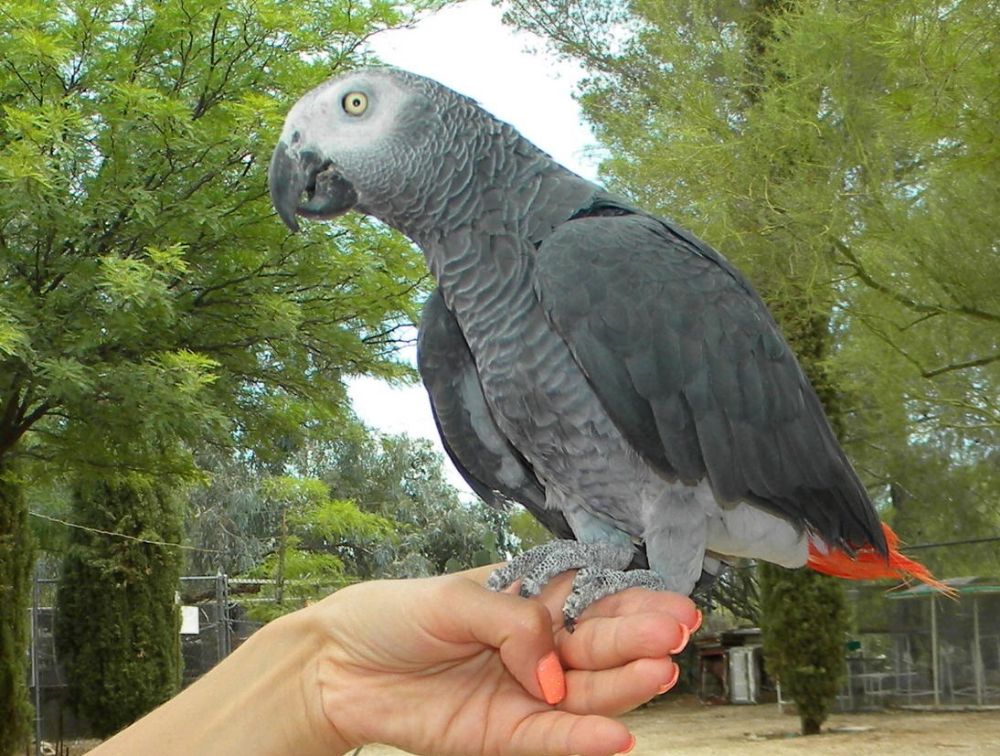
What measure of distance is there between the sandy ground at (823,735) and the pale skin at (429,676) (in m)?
2.98

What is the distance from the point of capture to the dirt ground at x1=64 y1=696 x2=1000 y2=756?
352 centimetres

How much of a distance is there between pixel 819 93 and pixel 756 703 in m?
4.19

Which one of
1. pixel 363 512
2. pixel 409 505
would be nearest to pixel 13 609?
pixel 363 512

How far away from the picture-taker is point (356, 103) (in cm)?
101

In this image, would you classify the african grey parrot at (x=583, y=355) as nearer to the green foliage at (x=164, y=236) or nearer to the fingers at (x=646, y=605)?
the fingers at (x=646, y=605)

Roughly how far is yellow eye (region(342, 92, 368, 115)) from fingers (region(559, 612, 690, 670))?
55cm

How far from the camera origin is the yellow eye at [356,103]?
100cm

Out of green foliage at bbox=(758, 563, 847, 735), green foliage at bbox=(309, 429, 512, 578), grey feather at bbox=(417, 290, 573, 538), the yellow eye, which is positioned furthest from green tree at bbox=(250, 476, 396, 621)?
the yellow eye

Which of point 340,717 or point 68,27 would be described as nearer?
point 340,717

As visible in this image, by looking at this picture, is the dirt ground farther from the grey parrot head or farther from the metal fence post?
the grey parrot head

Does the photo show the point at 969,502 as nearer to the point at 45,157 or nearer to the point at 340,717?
the point at 45,157

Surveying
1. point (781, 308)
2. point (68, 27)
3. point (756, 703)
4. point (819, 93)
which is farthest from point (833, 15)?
point (756, 703)

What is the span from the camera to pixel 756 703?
18.7 feet

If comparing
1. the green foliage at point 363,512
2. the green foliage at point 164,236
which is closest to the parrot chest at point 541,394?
the green foliage at point 164,236
